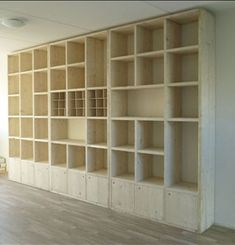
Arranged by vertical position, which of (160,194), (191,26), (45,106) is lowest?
(160,194)

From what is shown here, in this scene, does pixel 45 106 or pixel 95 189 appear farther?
pixel 45 106

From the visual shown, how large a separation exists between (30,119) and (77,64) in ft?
5.46

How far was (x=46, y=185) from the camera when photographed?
4777mm

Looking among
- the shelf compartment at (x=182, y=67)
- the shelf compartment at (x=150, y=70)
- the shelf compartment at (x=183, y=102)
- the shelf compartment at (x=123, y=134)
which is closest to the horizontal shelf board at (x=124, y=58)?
the shelf compartment at (x=150, y=70)

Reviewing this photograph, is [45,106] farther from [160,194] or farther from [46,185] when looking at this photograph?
[160,194]

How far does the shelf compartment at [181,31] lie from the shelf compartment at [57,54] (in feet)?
6.14

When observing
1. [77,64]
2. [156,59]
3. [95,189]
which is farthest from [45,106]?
[156,59]

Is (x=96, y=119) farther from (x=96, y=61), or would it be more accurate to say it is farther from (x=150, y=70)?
(x=150, y=70)

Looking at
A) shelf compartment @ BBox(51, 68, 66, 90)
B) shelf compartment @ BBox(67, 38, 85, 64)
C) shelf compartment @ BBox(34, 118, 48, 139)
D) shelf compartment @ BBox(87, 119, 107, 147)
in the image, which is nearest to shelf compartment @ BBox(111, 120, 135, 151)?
shelf compartment @ BBox(87, 119, 107, 147)

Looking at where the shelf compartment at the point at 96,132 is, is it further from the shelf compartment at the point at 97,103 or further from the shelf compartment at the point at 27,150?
the shelf compartment at the point at 27,150

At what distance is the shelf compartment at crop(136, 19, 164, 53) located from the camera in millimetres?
3547

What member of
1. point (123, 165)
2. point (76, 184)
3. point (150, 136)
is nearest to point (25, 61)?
point (76, 184)

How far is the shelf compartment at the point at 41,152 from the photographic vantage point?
501cm

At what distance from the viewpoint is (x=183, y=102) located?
11.6 feet
